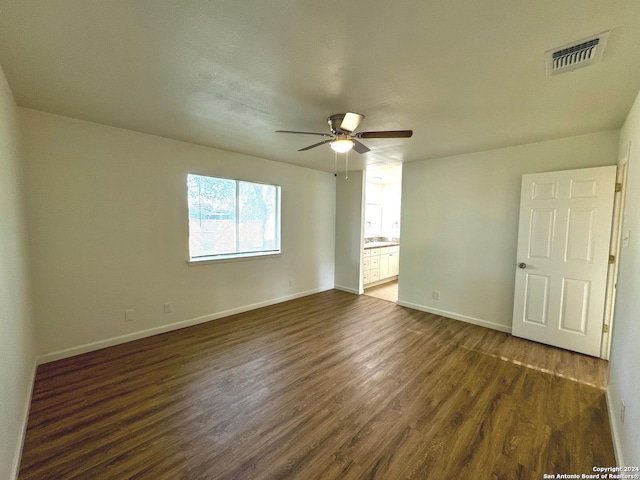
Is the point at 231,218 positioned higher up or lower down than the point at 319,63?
lower down

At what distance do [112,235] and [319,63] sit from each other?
291 centimetres

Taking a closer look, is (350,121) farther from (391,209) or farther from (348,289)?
(391,209)

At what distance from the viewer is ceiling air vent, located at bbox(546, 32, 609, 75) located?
148 centimetres

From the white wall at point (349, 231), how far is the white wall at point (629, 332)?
3.55 m

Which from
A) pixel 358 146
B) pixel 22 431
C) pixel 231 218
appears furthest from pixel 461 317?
pixel 22 431

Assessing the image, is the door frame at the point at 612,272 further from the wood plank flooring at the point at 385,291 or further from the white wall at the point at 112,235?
the white wall at the point at 112,235

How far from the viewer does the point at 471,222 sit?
3.94 meters

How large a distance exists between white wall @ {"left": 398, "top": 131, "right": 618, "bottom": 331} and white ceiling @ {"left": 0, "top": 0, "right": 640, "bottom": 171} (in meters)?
0.45

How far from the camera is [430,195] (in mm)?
4352

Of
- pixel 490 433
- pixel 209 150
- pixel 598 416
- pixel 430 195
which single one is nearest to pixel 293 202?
pixel 209 150

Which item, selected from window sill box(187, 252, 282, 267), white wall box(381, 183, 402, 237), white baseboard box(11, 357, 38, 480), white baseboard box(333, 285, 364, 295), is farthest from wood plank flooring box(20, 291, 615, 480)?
white wall box(381, 183, 402, 237)

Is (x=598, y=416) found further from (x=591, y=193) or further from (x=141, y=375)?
(x=141, y=375)

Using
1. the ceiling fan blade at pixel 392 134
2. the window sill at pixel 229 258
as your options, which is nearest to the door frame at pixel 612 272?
the ceiling fan blade at pixel 392 134

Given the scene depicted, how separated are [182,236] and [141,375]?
1706mm
